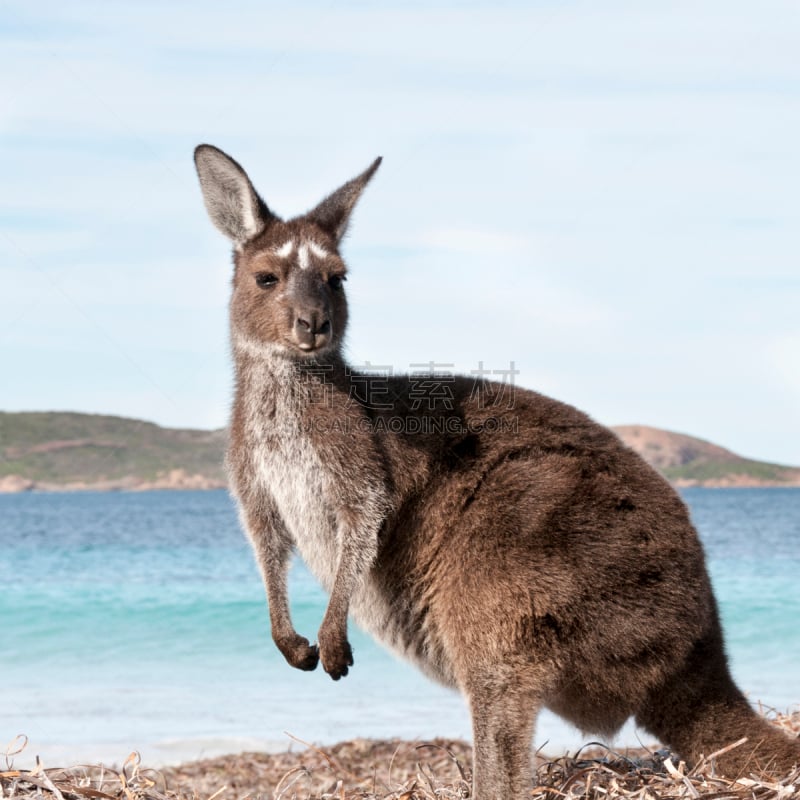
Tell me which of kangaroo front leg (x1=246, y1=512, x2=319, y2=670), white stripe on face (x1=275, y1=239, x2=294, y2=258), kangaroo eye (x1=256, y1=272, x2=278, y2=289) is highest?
white stripe on face (x1=275, y1=239, x2=294, y2=258)

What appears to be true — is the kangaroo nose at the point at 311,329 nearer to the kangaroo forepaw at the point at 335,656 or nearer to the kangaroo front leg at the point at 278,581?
the kangaroo front leg at the point at 278,581

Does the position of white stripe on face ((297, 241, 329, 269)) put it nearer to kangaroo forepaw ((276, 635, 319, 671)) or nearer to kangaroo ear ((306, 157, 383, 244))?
kangaroo ear ((306, 157, 383, 244))

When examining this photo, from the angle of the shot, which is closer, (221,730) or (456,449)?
A: (456,449)

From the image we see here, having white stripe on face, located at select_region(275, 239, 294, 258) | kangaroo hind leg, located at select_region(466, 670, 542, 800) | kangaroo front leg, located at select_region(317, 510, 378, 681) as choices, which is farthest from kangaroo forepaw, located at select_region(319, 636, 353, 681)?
white stripe on face, located at select_region(275, 239, 294, 258)

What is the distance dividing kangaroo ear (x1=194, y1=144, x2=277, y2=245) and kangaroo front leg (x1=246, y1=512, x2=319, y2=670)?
1.43m

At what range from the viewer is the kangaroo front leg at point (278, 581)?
505cm

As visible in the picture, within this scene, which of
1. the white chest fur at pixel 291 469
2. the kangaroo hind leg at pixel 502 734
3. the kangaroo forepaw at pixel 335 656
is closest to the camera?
the kangaroo hind leg at pixel 502 734

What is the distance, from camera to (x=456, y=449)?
525cm

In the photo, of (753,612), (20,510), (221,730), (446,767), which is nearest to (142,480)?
(20,510)

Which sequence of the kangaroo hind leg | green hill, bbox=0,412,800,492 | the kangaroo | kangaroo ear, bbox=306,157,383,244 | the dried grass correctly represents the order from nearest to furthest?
the dried grass < the kangaroo hind leg < the kangaroo < kangaroo ear, bbox=306,157,383,244 < green hill, bbox=0,412,800,492

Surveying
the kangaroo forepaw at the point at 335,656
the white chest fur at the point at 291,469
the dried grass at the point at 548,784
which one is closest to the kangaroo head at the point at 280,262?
the white chest fur at the point at 291,469

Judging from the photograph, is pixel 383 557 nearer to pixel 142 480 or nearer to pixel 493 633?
pixel 493 633

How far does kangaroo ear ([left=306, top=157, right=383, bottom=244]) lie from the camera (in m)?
5.52

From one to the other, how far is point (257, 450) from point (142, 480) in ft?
180
